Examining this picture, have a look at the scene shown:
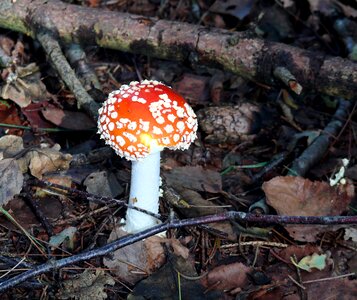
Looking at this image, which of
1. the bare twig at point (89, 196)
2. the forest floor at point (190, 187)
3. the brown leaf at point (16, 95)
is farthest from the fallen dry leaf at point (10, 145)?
the brown leaf at point (16, 95)

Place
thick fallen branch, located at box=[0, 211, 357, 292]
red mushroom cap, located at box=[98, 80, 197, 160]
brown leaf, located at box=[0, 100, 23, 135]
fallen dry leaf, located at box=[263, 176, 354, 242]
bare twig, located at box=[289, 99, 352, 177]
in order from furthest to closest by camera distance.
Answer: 1. brown leaf, located at box=[0, 100, 23, 135]
2. bare twig, located at box=[289, 99, 352, 177]
3. fallen dry leaf, located at box=[263, 176, 354, 242]
4. red mushroom cap, located at box=[98, 80, 197, 160]
5. thick fallen branch, located at box=[0, 211, 357, 292]

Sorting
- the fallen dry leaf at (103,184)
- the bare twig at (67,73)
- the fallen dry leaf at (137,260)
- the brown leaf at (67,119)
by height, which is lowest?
the fallen dry leaf at (137,260)

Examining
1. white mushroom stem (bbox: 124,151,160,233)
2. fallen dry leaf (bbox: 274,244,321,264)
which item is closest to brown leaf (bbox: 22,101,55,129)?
white mushroom stem (bbox: 124,151,160,233)

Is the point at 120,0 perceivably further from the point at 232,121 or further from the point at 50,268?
the point at 50,268

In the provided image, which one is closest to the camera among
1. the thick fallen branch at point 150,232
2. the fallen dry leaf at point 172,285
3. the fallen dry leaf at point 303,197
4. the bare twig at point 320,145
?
the thick fallen branch at point 150,232

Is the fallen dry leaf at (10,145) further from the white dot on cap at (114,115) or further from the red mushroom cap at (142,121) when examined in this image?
the white dot on cap at (114,115)

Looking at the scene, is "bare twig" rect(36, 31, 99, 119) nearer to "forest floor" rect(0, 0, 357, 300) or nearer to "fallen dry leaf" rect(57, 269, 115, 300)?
"forest floor" rect(0, 0, 357, 300)
